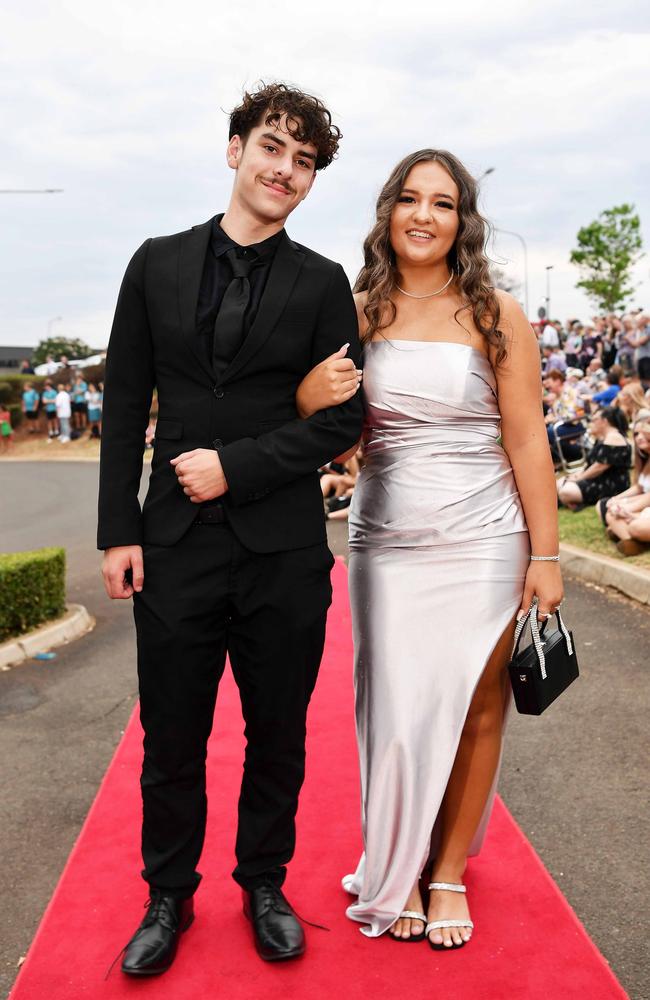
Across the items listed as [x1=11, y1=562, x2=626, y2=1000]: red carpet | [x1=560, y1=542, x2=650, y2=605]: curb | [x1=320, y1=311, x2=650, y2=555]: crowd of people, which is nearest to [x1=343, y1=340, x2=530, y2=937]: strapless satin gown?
[x1=11, y1=562, x2=626, y2=1000]: red carpet

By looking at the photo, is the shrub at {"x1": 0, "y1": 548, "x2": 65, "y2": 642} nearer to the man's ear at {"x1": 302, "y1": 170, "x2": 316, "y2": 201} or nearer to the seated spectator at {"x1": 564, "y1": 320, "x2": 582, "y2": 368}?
the man's ear at {"x1": 302, "y1": 170, "x2": 316, "y2": 201}

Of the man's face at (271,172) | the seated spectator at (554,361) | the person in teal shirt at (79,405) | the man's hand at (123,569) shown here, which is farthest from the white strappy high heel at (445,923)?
the person in teal shirt at (79,405)

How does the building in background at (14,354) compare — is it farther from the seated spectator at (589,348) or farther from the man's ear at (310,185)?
the man's ear at (310,185)

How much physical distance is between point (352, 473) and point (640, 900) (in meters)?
10.6

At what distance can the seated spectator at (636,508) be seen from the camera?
306 inches

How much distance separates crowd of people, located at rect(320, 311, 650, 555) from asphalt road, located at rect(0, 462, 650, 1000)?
3.82 ft

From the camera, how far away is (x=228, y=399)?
8.26ft

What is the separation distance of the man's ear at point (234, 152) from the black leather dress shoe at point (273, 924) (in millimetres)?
2159

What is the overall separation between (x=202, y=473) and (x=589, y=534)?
720cm

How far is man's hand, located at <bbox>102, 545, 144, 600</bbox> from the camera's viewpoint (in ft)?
8.43

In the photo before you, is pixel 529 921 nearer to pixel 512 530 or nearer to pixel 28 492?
pixel 512 530

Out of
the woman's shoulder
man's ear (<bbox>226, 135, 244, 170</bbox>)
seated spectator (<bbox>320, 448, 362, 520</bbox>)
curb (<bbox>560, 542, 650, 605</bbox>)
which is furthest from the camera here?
seated spectator (<bbox>320, 448, 362, 520</bbox>)

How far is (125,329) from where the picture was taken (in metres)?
2.56

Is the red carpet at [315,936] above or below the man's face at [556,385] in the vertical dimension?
below
